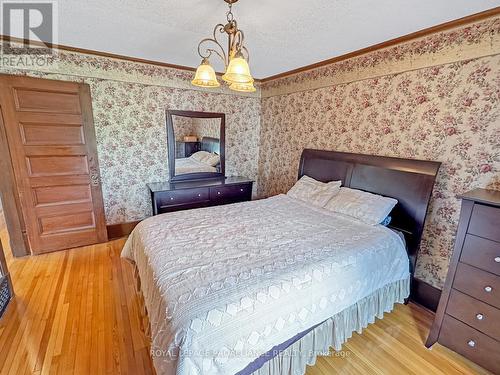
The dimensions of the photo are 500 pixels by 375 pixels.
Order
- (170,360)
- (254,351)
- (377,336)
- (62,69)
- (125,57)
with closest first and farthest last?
(170,360) < (254,351) < (377,336) < (62,69) < (125,57)

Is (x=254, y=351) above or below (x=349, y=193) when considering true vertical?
below

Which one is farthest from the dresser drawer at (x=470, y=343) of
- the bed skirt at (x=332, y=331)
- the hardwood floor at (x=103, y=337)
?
the bed skirt at (x=332, y=331)

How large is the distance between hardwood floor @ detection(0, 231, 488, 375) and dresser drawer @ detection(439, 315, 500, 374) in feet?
0.35

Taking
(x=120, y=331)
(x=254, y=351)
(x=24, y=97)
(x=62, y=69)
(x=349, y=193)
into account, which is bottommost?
(x=120, y=331)

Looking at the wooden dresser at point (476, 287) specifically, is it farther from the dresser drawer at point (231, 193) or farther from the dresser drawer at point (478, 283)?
the dresser drawer at point (231, 193)

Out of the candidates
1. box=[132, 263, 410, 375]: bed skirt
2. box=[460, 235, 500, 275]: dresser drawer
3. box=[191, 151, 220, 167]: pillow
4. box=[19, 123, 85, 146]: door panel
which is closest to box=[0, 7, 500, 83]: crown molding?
box=[19, 123, 85, 146]: door panel

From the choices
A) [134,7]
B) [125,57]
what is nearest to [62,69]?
[125,57]

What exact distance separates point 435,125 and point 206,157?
2774mm

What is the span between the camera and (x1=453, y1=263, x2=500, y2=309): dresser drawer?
1.40 metres

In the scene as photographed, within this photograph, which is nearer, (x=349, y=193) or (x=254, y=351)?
(x=254, y=351)

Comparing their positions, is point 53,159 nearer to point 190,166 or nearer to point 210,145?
point 190,166

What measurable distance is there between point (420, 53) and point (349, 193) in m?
1.35

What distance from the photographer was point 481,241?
1.43 m

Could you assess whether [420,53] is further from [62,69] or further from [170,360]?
[62,69]
